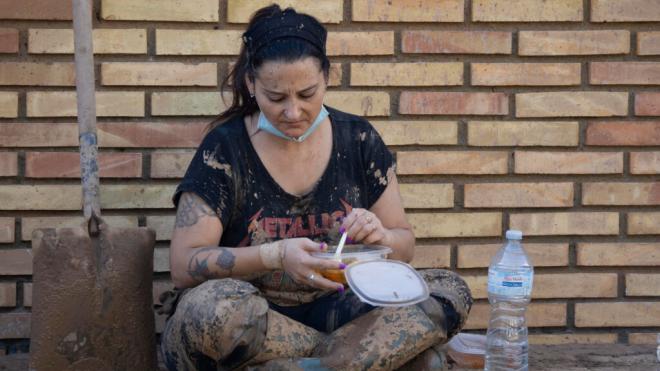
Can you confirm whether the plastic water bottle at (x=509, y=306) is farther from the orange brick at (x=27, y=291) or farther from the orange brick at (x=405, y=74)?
the orange brick at (x=27, y=291)

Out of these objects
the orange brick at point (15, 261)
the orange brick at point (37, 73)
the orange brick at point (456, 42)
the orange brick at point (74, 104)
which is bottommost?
the orange brick at point (15, 261)

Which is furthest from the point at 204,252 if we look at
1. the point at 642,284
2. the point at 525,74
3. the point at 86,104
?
the point at 642,284

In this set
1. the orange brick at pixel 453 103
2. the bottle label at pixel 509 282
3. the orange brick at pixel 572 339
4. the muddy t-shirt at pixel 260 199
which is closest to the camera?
the muddy t-shirt at pixel 260 199

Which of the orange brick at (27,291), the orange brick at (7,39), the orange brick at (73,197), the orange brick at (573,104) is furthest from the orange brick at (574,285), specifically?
the orange brick at (7,39)

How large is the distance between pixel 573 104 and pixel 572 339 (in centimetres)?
95

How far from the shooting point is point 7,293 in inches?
142

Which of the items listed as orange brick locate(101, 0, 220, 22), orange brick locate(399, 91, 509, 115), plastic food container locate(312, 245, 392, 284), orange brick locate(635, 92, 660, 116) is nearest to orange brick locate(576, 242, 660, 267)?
orange brick locate(635, 92, 660, 116)

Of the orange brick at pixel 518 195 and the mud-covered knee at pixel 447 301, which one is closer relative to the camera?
the mud-covered knee at pixel 447 301

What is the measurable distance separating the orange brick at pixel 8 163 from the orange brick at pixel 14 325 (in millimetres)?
533

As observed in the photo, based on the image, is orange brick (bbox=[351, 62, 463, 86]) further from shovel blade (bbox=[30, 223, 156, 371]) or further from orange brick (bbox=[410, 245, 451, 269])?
shovel blade (bbox=[30, 223, 156, 371])

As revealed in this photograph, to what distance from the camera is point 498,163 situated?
12.5 ft

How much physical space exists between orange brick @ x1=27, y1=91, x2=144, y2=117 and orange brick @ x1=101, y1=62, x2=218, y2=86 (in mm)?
49

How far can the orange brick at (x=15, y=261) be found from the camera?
3596mm

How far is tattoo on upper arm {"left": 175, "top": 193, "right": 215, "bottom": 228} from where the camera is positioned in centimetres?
304
